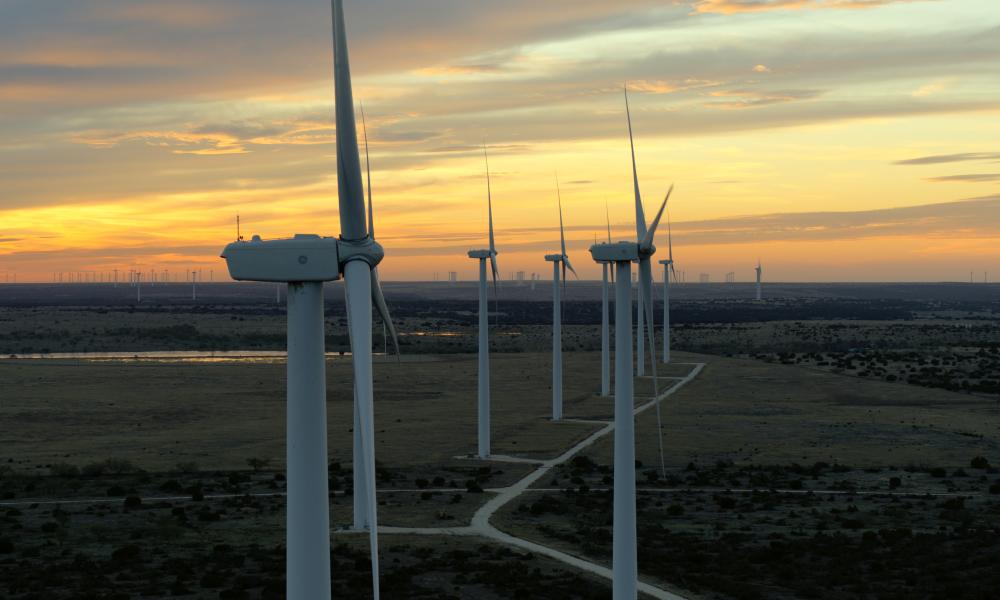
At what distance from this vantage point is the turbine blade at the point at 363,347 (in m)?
24.0

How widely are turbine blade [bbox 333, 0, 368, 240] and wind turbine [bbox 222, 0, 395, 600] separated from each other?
0.03m

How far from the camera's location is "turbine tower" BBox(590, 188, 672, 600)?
1283 inches

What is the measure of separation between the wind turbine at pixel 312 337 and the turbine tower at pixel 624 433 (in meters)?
10.4

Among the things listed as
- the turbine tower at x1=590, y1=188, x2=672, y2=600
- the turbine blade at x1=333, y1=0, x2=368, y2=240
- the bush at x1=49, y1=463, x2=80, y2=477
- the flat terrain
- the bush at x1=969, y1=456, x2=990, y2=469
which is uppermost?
the turbine blade at x1=333, y1=0, x2=368, y2=240

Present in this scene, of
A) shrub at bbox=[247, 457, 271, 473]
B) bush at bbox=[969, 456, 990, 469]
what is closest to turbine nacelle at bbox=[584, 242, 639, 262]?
shrub at bbox=[247, 457, 271, 473]

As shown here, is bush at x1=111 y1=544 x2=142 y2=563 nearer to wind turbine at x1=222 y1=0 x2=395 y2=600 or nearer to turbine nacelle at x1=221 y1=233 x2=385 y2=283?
wind turbine at x1=222 y1=0 x2=395 y2=600

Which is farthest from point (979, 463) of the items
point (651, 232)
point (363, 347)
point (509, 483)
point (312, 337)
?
point (312, 337)

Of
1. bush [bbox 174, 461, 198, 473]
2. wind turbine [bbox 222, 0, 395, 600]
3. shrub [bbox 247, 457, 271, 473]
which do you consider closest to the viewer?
wind turbine [bbox 222, 0, 395, 600]

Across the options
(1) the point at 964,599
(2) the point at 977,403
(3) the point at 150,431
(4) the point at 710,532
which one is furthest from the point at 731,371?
(1) the point at 964,599

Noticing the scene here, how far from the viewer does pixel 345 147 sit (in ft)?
87.6

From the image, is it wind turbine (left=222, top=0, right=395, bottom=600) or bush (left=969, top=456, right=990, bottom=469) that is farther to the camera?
bush (left=969, top=456, right=990, bottom=469)

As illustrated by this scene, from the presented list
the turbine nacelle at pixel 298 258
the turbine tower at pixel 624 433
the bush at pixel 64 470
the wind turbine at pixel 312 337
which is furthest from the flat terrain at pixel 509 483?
the turbine nacelle at pixel 298 258

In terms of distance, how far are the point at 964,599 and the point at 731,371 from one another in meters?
106

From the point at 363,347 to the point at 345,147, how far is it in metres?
5.09
